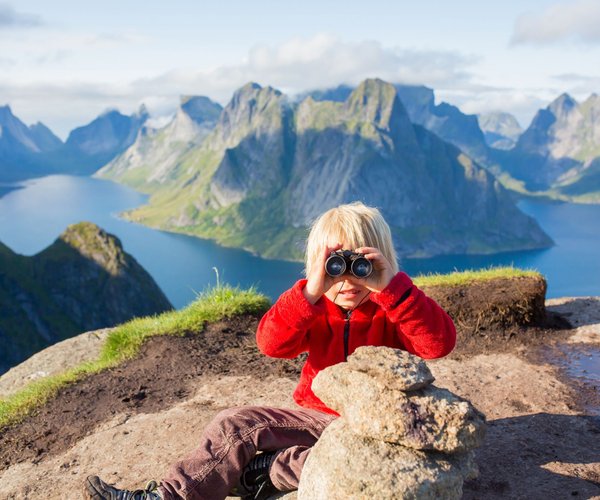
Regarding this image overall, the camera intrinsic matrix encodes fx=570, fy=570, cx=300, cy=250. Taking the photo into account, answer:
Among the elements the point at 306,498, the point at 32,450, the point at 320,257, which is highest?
the point at 320,257

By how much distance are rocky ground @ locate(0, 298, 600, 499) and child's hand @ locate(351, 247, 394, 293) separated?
311 cm

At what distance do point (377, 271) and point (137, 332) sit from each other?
373 inches

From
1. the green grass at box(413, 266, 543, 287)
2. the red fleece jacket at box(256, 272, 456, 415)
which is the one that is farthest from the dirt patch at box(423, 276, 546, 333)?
the red fleece jacket at box(256, 272, 456, 415)

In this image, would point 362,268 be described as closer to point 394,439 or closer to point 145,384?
point 394,439

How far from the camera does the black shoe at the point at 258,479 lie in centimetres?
694

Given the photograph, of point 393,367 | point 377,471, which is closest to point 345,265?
point 393,367

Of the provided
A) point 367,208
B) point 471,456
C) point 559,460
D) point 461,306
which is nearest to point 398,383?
point 471,456

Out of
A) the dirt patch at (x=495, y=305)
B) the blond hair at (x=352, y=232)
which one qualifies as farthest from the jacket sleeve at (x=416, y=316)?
the dirt patch at (x=495, y=305)

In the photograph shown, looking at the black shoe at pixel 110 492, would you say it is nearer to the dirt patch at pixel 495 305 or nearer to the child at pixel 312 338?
the child at pixel 312 338

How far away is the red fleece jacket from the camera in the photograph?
6363 millimetres

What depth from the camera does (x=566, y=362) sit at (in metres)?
12.5

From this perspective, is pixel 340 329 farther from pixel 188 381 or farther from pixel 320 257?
pixel 188 381

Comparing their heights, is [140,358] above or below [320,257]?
below

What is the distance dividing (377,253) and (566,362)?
8258 mm
